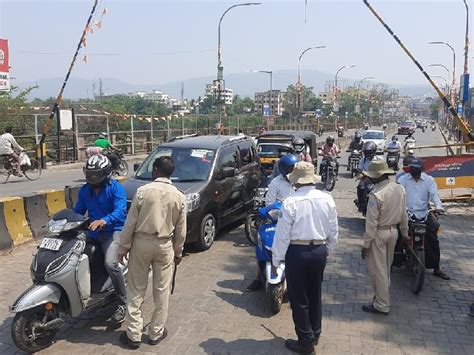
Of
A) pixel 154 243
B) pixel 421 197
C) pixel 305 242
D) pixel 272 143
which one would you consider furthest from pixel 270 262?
pixel 272 143

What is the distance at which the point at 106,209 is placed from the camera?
4.77 meters

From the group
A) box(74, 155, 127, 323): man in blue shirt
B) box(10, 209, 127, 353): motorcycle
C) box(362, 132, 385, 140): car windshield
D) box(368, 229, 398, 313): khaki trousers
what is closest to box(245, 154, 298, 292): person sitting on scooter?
box(368, 229, 398, 313): khaki trousers

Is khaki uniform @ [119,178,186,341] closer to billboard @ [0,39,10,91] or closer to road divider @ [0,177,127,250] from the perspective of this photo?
road divider @ [0,177,127,250]

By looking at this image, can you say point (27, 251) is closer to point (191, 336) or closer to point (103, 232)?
point (103, 232)

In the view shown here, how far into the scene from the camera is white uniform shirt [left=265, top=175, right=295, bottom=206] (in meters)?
6.15

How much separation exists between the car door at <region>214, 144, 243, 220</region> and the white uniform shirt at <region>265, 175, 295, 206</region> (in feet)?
6.04

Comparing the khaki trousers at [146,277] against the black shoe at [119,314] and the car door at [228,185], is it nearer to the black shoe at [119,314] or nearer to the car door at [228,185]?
the black shoe at [119,314]

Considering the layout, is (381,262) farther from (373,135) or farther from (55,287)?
(373,135)

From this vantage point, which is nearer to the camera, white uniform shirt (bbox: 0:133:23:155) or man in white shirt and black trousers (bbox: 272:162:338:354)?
man in white shirt and black trousers (bbox: 272:162:338:354)

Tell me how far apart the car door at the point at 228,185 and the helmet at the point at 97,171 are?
338cm

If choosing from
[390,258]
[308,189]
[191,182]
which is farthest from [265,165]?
[308,189]

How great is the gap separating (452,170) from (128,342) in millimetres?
8650

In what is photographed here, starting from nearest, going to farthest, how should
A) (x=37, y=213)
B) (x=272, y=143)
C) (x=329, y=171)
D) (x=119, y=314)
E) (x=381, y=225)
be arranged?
(x=119, y=314), (x=381, y=225), (x=37, y=213), (x=329, y=171), (x=272, y=143)

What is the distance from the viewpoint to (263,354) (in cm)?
434
